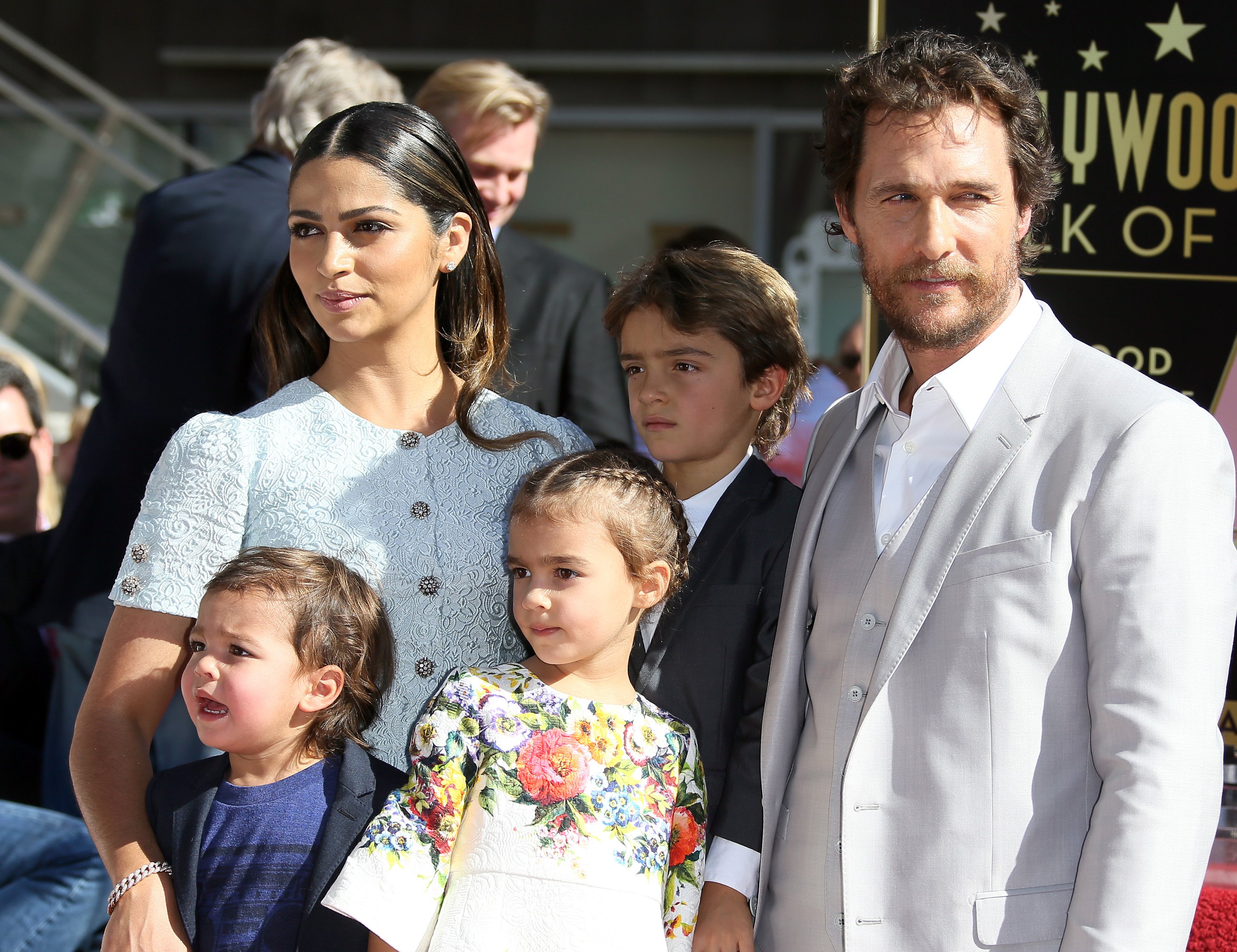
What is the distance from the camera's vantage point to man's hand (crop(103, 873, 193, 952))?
1688mm

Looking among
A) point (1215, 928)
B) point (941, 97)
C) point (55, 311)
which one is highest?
point (55, 311)

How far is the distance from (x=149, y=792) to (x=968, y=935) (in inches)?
44.6

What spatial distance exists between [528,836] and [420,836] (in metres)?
0.15

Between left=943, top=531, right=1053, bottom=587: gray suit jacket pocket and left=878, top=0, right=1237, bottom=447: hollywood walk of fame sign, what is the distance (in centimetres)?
110

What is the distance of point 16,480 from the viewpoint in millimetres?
3684

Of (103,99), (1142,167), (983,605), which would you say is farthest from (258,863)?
(103,99)

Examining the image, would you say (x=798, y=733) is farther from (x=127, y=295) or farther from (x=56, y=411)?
(x=56, y=411)

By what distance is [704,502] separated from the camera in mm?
2229

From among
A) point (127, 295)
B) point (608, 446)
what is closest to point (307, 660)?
point (608, 446)

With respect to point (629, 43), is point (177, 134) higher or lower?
lower

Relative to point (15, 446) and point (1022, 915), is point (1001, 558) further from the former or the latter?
point (15, 446)

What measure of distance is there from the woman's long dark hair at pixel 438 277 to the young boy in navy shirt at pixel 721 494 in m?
0.29

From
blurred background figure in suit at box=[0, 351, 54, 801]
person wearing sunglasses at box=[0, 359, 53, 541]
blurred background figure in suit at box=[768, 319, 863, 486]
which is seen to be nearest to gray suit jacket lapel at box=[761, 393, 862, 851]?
blurred background figure in suit at box=[768, 319, 863, 486]

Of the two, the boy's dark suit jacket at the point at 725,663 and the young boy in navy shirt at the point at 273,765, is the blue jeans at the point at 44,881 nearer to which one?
the young boy in navy shirt at the point at 273,765
